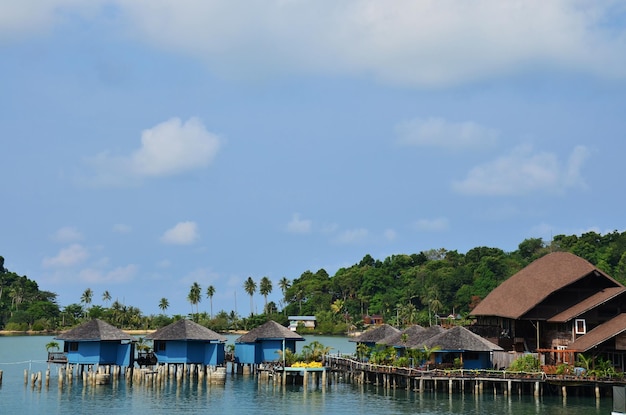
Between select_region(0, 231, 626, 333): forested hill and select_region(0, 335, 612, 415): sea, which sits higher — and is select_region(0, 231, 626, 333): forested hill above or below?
above

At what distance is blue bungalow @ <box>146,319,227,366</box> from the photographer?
5112 cm

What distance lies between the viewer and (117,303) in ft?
407

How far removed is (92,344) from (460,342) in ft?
72.9

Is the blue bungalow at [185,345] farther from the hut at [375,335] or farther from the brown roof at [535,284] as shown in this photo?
the brown roof at [535,284]

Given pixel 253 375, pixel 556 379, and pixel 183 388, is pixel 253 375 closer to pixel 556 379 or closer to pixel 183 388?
pixel 183 388

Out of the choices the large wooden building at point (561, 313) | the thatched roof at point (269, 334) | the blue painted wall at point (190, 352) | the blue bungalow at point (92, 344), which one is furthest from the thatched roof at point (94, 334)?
the large wooden building at point (561, 313)

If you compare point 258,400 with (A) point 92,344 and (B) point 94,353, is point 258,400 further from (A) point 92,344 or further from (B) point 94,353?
(A) point 92,344

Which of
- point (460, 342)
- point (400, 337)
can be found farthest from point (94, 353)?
point (460, 342)

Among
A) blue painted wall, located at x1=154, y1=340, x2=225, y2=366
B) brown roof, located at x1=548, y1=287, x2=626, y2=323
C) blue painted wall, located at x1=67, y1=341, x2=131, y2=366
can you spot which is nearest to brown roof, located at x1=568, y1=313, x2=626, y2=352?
brown roof, located at x1=548, y1=287, x2=626, y2=323

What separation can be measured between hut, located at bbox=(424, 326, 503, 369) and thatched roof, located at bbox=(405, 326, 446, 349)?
1581 mm

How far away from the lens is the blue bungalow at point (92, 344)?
5012 cm

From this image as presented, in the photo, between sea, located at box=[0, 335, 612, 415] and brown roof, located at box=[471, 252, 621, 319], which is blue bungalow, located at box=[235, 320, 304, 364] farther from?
brown roof, located at box=[471, 252, 621, 319]

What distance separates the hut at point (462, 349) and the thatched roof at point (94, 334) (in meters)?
19.0

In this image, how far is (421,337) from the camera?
51.8 meters
